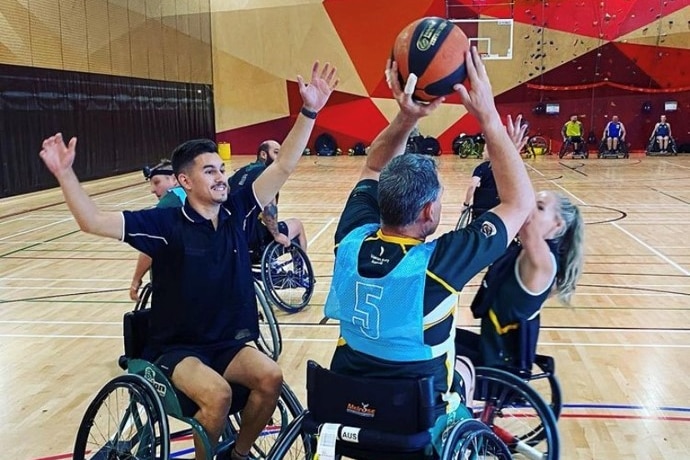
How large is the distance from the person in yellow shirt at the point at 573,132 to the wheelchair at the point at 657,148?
81.0 inches

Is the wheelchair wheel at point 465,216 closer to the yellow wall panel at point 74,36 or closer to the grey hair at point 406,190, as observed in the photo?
the grey hair at point 406,190

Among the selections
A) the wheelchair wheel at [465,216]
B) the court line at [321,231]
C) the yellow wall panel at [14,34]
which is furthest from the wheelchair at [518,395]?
the yellow wall panel at [14,34]

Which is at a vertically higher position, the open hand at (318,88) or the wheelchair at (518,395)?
the open hand at (318,88)

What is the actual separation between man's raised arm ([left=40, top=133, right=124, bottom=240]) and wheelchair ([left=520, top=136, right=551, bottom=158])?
58.1 feet

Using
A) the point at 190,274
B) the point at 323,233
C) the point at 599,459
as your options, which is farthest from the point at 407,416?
the point at 323,233

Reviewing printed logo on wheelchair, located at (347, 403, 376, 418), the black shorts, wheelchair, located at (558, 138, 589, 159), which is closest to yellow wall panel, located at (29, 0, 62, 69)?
the black shorts

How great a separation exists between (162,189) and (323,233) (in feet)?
13.6

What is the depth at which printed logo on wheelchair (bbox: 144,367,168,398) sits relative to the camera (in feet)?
7.44

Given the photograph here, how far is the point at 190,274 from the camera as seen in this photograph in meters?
2.38

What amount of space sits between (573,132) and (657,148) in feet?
8.58

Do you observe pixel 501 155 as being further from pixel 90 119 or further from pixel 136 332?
pixel 90 119

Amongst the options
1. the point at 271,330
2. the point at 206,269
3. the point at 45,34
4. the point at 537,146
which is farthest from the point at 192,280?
the point at 537,146

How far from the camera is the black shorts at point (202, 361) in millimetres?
2299

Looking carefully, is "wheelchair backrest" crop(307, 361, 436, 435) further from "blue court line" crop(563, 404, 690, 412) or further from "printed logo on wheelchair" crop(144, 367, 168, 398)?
"blue court line" crop(563, 404, 690, 412)
